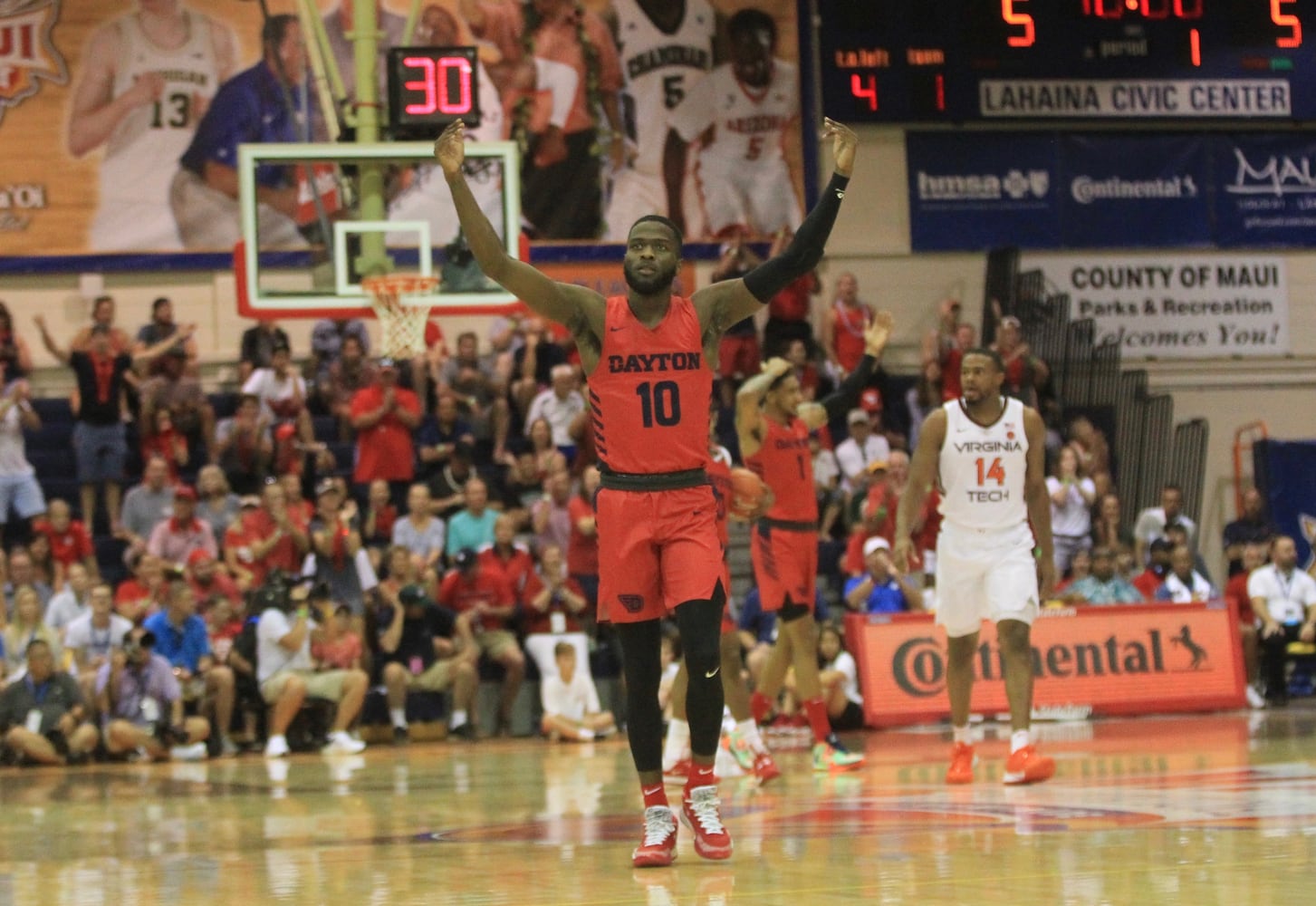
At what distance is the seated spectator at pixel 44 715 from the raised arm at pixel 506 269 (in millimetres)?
9331

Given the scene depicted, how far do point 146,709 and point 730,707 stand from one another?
251 inches

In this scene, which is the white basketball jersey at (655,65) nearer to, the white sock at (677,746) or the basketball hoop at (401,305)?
the basketball hoop at (401,305)

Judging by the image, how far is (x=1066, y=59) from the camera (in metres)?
23.2

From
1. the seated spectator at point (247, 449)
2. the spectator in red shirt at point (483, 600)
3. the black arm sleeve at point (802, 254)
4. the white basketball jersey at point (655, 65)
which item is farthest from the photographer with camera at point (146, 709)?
the white basketball jersey at point (655, 65)

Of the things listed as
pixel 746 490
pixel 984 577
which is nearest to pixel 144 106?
pixel 746 490

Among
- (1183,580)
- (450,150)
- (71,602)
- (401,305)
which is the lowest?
(1183,580)

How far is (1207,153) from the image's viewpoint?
81.0 feet

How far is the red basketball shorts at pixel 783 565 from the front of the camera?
1109 centimetres

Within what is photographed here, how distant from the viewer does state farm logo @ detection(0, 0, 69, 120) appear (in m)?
21.6

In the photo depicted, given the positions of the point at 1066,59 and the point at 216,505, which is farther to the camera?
the point at 1066,59

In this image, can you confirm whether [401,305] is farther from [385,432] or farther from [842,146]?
[842,146]

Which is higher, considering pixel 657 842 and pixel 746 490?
pixel 746 490

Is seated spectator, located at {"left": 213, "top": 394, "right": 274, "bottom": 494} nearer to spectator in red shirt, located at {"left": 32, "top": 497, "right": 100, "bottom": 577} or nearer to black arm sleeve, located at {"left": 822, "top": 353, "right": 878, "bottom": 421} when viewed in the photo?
spectator in red shirt, located at {"left": 32, "top": 497, "right": 100, "bottom": 577}

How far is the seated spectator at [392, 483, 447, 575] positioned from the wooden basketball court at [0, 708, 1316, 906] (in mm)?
4761
